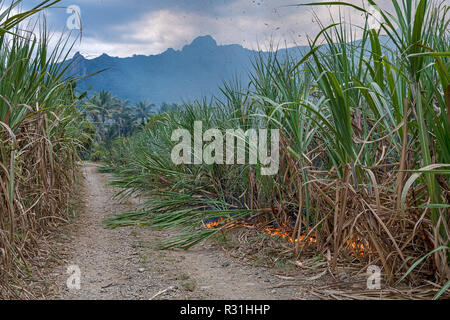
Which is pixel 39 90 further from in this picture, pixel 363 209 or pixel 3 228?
pixel 363 209

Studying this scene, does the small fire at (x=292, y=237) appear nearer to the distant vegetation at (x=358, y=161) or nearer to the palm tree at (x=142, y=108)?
the distant vegetation at (x=358, y=161)

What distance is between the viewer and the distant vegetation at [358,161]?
1.18 meters

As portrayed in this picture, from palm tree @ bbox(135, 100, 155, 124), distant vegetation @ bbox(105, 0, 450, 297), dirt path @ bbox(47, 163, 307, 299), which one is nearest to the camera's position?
distant vegetation @ bbox(105, 0, 450, 297)

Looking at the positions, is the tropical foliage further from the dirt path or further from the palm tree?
the palm tree

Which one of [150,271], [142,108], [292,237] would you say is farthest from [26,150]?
[142,108]

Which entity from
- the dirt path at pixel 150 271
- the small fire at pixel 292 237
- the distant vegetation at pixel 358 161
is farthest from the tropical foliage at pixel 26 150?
the small fire at pixel 292 237

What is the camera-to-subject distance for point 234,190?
115 inches

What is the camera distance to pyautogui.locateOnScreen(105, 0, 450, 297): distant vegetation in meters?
1.18

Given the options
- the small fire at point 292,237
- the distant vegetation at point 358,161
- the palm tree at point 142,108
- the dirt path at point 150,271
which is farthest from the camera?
the palm tree at point 142,108

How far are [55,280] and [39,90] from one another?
121cm

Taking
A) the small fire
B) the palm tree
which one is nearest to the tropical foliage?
the small fire

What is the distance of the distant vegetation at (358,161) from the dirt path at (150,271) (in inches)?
7.2

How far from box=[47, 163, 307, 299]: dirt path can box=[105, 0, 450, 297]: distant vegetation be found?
184mm

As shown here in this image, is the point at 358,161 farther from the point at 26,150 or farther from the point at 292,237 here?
the point at 26,150
